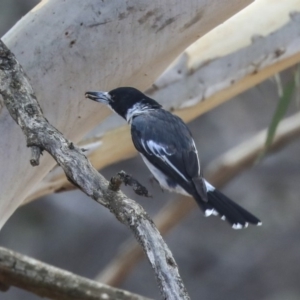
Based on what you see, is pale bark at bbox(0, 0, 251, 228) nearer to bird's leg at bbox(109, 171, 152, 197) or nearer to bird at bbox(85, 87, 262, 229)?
bird at bbox(85, 87, 262, 229)

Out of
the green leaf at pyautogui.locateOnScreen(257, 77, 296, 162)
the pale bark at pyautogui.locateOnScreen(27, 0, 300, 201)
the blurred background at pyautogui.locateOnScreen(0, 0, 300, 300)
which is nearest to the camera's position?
the pale bark at pyautogui.locateOnScreen(27, 0, 300, 201)

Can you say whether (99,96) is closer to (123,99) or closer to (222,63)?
(123,99)

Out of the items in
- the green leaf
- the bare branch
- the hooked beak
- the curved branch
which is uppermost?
the hooked beak

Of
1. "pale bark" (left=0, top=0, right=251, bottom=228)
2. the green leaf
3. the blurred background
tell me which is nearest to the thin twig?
"pale bark" (left=0, top=0, right=251, bottom=228)

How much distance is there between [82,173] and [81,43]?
456 mm

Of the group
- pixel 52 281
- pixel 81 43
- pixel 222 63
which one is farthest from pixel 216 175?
pixel 81 43

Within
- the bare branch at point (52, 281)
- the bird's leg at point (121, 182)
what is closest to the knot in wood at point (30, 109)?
the bird's leg at point (121, 182)

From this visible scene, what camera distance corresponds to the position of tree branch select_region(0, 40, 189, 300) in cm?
67

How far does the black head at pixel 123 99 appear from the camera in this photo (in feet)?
3.86

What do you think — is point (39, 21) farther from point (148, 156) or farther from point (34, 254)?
point (34, 254)

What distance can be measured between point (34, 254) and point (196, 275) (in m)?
0.85

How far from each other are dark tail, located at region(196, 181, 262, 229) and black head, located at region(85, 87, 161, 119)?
0.22 m

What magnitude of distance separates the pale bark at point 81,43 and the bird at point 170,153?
0.05 meters

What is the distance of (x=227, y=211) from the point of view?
3.77 ft
